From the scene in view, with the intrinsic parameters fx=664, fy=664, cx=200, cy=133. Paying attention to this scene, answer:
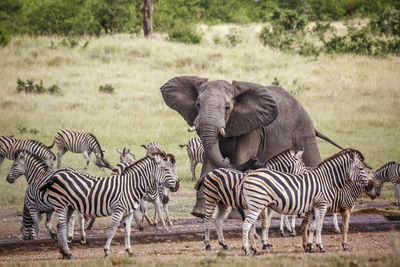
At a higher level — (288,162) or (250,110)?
(250,110)

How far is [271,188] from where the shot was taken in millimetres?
9852

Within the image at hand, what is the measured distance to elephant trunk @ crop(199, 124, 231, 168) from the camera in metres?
12.7

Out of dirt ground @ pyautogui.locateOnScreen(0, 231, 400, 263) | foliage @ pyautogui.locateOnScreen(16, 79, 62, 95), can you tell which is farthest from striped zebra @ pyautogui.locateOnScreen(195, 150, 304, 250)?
foliage @ pyautogui.locateOnScreen(16, 79, 62, 95)

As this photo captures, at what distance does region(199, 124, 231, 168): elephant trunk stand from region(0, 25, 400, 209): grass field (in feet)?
16.5

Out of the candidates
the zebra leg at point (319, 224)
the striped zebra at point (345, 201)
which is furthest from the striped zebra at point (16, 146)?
the zebra leg at point (319, 224)

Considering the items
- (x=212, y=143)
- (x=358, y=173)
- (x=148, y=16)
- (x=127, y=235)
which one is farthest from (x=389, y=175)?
(x=148, y=16)

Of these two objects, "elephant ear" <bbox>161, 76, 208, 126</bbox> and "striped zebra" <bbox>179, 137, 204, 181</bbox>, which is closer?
"elephant ear" <bbox>161, 76, 208, 126</bbox>

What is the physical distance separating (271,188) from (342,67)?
97.2ft

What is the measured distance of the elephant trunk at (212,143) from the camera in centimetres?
1274

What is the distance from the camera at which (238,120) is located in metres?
13.8

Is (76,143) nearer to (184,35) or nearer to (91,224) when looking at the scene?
(91,224)

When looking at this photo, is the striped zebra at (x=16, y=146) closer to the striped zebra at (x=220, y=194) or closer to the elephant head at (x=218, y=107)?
the elephant head at (x=218, y=107)

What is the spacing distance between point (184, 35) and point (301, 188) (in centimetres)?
3723

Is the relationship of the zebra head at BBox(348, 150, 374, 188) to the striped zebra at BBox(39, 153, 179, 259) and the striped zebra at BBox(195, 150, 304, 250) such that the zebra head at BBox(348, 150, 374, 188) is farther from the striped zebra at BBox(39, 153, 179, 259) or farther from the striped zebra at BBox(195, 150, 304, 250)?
the striped zebra at BBox(39, 153, 179, 259)
